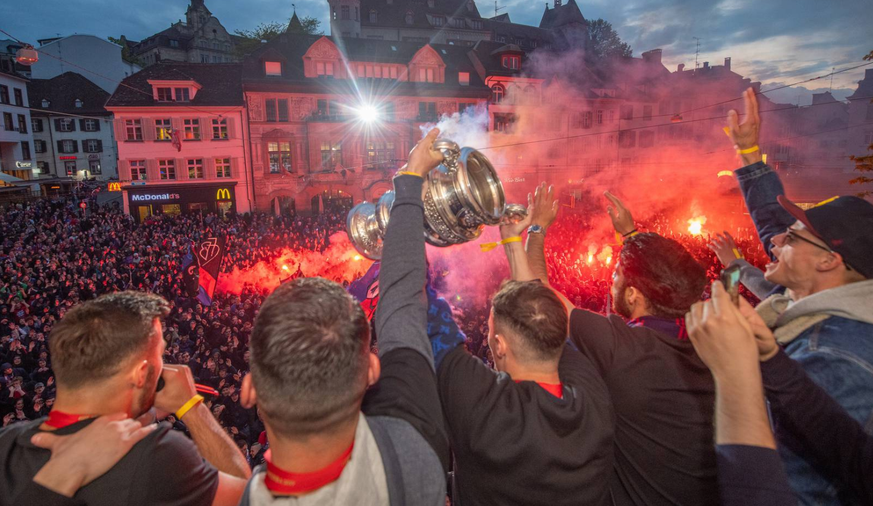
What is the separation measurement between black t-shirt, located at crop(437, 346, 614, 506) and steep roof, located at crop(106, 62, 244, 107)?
28545 millimetres

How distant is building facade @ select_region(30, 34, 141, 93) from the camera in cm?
4041

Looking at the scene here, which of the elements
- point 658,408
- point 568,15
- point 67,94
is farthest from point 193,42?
point 658,408

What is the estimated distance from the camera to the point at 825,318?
200cm

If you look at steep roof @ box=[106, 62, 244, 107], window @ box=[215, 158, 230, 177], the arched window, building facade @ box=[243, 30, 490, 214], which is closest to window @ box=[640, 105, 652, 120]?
the arched window

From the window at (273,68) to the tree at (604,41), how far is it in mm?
30487

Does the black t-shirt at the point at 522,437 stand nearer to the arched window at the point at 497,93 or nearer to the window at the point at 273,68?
the window at the point at 273,68

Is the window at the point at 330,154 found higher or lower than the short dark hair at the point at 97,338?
higher

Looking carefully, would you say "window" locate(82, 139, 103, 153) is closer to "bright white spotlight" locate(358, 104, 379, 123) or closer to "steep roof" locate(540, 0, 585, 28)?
"bright white spotlight" locate(358, 104, 379, 123)

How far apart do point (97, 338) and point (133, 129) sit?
29.3m

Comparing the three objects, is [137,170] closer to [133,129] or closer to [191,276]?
[133,129]

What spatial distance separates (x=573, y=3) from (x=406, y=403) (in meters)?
51.5

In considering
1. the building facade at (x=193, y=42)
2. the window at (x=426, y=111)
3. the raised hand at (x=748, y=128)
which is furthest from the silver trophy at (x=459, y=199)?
the building facade at (x=193, y=42)

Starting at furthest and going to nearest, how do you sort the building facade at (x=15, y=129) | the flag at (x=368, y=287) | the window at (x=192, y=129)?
the building facade at (x=15, y=129), the window at (x=192, y=129), the flag at (x=368, y=287)

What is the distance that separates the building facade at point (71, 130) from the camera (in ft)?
121
